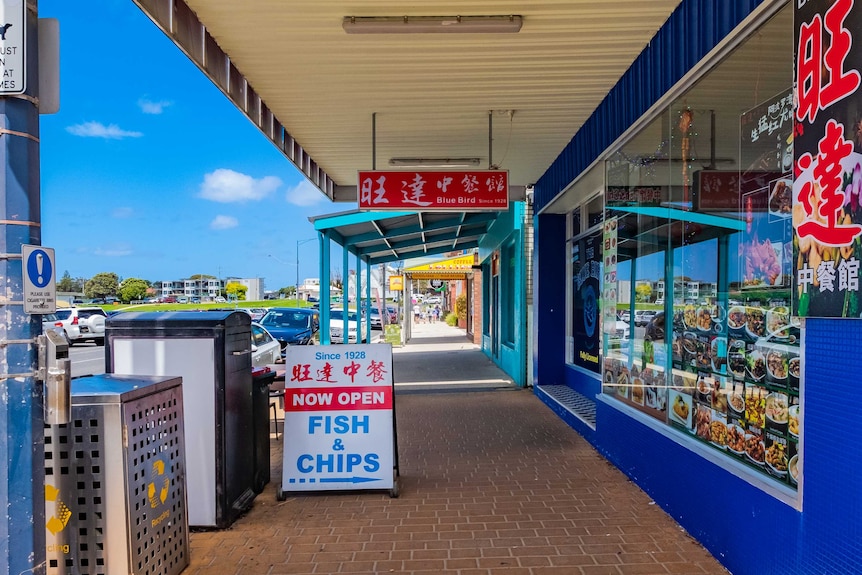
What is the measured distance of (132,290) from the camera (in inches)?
3548

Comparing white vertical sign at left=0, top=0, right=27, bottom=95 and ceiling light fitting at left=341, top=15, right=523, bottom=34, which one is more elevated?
ceiling light fitting at left=341, top=15, right=523, bottom=34

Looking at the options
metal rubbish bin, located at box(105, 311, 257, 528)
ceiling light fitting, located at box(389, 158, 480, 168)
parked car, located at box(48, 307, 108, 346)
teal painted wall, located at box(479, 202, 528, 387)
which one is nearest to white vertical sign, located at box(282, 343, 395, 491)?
metal rubbish bin, located at box(105, 311, 257, 528)

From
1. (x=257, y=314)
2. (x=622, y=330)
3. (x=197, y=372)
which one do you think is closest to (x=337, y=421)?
(x=197, y=372)

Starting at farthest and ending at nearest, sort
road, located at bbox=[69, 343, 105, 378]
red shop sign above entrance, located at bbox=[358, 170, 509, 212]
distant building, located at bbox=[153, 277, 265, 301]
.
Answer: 1. distant building, located at bbox=[153, 277, 265, 301]
2. road, located at bbox=[69, 343, 105, 378]
3. red shop sign above entrance, located at bbox=[358, 170, 509, 212]

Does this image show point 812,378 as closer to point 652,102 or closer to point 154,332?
point 652,102

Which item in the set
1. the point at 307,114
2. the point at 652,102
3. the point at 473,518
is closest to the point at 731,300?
the point at 652,102

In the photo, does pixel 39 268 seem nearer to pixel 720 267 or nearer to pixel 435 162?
pixel 720 267

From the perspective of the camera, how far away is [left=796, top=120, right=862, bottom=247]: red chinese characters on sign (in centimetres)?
266

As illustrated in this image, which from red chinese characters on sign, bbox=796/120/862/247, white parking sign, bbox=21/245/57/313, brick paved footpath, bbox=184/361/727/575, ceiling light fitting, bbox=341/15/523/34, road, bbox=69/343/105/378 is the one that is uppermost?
ceiling light fitting, bbox=341/15/523/34

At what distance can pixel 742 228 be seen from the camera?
3.88m

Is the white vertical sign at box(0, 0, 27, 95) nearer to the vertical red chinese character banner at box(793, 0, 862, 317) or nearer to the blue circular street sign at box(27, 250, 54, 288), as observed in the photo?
the blue circular street sign at box(27, 250, 54, 288)

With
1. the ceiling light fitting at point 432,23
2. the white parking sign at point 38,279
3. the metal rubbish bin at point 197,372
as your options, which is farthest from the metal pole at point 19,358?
the ceiling light fitting at point 432,23

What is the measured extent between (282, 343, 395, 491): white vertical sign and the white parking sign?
2680 millimetres

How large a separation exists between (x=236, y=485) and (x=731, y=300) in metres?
3.80
